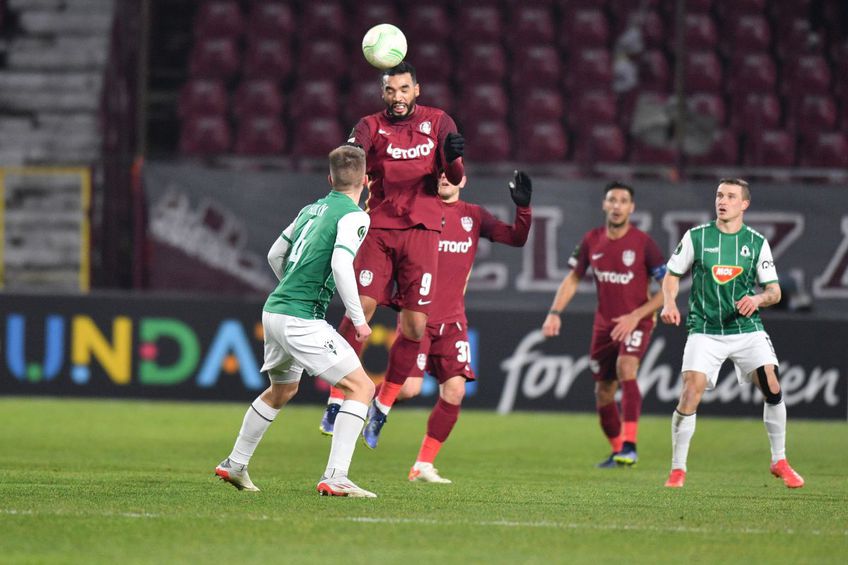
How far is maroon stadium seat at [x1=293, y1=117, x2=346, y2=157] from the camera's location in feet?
54.1

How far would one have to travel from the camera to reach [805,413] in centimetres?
1375

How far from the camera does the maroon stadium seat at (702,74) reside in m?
17.1

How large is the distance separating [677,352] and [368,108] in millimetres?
5205

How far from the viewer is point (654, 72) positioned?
17188mm

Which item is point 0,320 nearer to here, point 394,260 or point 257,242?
point 257,242

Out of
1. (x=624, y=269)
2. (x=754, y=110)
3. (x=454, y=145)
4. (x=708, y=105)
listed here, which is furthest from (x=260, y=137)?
(x=454, y=145)

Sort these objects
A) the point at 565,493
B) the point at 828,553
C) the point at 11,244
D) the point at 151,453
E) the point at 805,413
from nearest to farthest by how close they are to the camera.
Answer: the point at 828,553 → the point at 565,493 → the point at 151,453 → the point at 805,413 → the point at 11,244

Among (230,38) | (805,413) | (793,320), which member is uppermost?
(230,38)

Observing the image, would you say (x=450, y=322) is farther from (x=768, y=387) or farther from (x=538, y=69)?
(x=538, y=69)

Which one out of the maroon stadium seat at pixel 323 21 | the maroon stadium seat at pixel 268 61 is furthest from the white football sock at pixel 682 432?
the maroon stadium seat at pixel 323 21

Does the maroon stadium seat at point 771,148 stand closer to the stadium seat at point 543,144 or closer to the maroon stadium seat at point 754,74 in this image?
the maroon stadium seat at point 754,74

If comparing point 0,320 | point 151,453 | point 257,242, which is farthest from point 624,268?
point 0,320

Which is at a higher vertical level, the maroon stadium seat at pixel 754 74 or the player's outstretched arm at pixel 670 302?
the maroon stadium seat at pixel 754 74

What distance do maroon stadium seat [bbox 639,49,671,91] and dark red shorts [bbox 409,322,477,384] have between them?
8913mm
